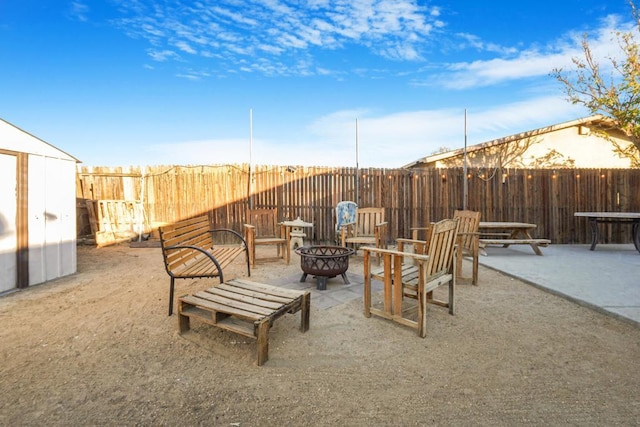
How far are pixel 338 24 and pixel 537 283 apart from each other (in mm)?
6012

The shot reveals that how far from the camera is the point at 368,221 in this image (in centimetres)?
613

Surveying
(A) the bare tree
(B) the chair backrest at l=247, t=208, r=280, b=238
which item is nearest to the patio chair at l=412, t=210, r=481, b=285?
(B) the chair backrest at l=247, t=208, r=280, b=238

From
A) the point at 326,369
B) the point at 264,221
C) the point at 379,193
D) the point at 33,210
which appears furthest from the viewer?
the point at 379,193

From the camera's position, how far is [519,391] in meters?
1.87

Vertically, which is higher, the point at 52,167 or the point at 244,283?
the point at 52,167

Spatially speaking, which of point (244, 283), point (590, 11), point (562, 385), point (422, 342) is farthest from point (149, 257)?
point (590, 11)

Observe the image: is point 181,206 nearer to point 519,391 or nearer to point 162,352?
point 162,352

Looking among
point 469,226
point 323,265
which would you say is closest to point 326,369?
point 323,265

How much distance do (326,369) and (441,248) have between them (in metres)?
1.57

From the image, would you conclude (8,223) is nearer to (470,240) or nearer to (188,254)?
(188,254)

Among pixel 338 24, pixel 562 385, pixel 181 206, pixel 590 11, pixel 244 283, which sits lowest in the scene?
pixel 562 385

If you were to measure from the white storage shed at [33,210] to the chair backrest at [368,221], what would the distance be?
478cm

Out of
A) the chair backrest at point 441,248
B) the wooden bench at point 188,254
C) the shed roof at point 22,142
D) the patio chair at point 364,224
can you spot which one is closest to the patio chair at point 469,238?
the chair backrest at point 441,248

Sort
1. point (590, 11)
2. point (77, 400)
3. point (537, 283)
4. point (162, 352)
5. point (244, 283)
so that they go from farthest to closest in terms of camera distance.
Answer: point (590, 11), point (537, 283), point (244, 283), point (162, 352), point (77, 400)
